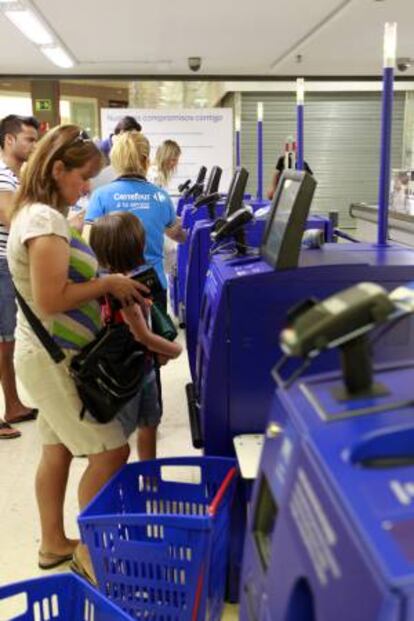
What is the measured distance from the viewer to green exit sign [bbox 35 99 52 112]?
9.27 meters

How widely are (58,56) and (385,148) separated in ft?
21.2

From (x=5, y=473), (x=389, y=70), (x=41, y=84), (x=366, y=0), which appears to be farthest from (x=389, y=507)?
(x=41, y=84)

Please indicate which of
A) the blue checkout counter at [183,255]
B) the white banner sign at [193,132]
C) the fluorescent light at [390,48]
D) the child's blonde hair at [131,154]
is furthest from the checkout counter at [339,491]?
the white banner sign at [193,132]

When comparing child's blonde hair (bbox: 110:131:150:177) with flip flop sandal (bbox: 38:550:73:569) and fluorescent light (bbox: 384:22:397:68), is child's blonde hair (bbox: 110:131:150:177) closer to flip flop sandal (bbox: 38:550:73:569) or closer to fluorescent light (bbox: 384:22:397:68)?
fluorescent light (bbox: 384:22:397:68)

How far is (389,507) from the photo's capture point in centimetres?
69

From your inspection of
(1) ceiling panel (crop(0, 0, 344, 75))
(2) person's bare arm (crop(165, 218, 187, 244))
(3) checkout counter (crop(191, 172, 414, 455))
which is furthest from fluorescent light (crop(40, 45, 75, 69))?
(3) checkout counter (crop(191, 172, 414, 455))

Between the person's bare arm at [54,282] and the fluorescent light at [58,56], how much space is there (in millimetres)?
5886

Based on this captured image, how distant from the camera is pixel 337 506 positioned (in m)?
0.71

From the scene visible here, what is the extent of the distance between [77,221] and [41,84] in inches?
254

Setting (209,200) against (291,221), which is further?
(209,200)

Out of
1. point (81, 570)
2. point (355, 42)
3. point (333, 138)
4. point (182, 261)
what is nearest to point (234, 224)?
point (81, 570)

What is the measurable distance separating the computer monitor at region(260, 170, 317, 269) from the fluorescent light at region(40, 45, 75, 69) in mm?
5997

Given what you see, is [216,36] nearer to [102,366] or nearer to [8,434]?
[8,434]

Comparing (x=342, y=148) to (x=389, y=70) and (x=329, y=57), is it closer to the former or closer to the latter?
(x=329, y=57)
